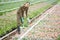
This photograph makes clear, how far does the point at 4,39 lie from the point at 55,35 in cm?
258

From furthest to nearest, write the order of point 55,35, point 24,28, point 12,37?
point 24,28, point 55,35, point 12,37

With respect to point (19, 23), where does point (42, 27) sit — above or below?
below

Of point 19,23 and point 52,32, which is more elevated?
point 19,23

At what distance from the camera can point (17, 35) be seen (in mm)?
10758

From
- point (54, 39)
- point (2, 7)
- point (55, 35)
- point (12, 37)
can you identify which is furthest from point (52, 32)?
point (2, 7)

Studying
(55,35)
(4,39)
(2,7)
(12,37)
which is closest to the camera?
(4,39)

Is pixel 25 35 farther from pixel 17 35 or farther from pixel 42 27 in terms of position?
pixel 42 27

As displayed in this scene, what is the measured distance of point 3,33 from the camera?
10.4 metres

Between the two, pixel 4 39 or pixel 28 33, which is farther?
pixel 28 33

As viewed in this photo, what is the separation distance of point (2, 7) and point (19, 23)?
6.66 metres

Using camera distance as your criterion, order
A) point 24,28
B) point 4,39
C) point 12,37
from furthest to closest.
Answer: point 24,28, point 12,37, point 4,39

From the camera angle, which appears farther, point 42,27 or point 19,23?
point 42,27

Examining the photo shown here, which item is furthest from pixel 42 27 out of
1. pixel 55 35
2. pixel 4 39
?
pixel 4 39

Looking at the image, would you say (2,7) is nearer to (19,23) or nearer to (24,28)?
(24,28)
